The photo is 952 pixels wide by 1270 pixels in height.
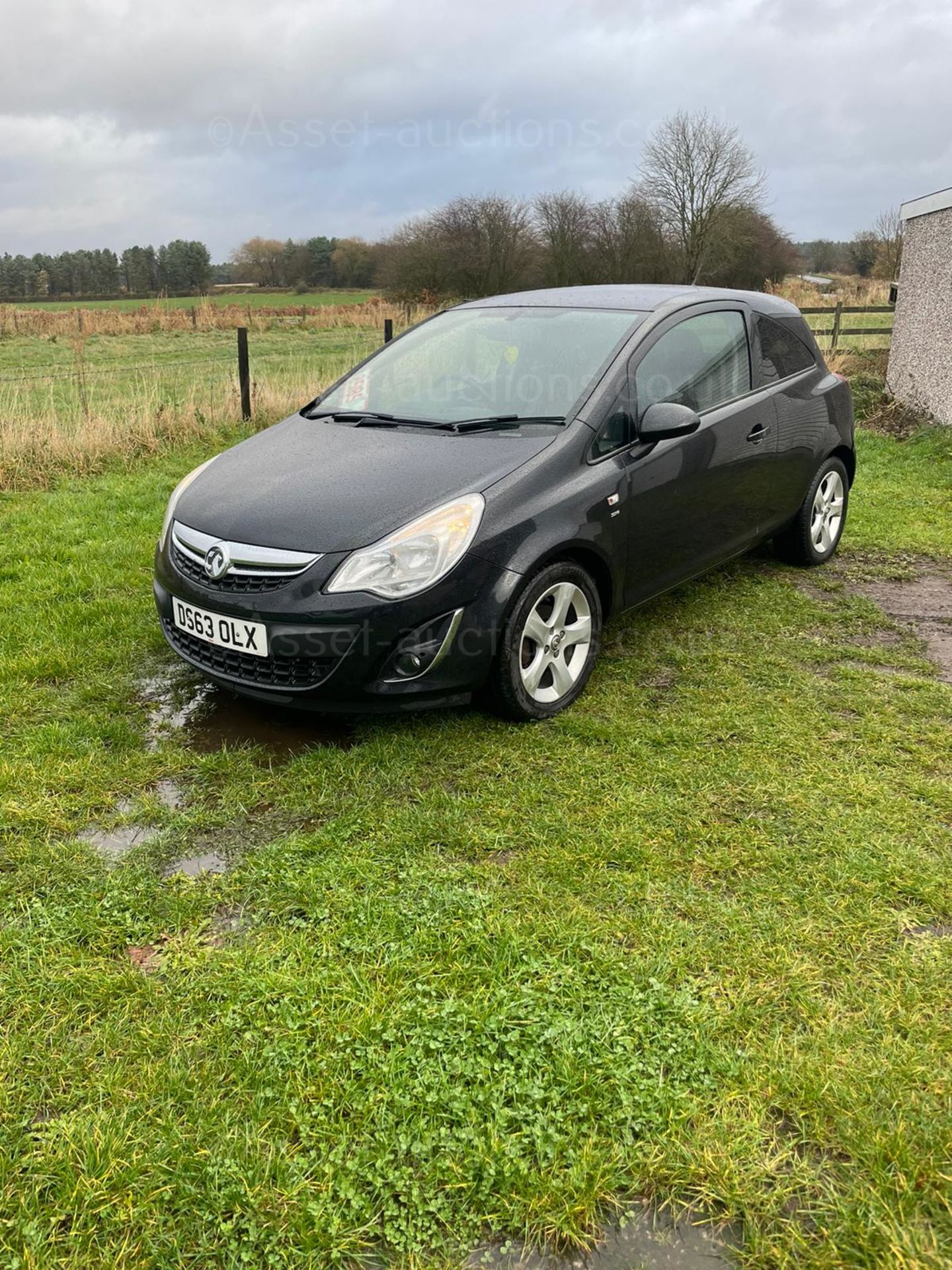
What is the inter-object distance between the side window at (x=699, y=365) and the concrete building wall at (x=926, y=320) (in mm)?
7226

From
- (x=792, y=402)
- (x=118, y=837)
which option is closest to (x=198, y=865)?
(x=118, y=837)

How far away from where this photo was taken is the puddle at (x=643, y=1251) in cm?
172

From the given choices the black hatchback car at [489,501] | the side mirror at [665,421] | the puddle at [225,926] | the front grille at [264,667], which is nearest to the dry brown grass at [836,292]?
the black hatchback car at [489,501]

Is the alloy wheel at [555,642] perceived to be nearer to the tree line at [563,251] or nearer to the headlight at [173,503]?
the headlight at [173,503]

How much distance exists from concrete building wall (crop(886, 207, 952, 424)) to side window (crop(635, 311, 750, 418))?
7.23m

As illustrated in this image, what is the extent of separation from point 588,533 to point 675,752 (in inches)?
36.4

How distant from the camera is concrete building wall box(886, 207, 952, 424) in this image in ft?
36.2

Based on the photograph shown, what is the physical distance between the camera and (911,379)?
12164mm

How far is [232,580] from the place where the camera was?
3.54 meters

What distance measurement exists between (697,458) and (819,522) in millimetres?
1799

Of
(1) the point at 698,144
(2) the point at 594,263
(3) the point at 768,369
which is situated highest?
(1) the point at 698,144

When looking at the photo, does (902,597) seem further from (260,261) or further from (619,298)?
(260,261)

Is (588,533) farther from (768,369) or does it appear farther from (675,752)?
(768,369)

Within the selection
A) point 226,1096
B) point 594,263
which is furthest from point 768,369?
point 594,263
